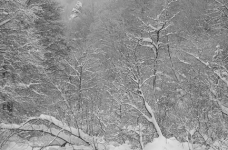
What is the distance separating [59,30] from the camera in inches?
685

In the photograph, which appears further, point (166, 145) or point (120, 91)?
point (120, 91)

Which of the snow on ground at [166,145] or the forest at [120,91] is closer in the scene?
the snow on ground at [166,145]

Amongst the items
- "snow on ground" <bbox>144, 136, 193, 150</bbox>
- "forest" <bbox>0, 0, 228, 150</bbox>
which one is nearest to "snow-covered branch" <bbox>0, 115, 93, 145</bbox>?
"forest" <bbox>0, 0, 228, 150</bbox>

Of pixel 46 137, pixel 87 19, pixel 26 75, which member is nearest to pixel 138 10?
pixel 87 19

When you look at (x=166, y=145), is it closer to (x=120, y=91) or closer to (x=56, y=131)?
(x=56, y=131)

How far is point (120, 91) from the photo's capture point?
235 inches

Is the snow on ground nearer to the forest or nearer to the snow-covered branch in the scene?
the forest

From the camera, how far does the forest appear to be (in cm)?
454

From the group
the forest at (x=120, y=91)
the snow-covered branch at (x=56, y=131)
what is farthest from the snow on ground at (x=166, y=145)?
the snow-covered branch at (x=56, y=131)

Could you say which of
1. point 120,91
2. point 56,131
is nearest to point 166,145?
point 56,131

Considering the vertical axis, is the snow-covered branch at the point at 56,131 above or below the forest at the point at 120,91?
below

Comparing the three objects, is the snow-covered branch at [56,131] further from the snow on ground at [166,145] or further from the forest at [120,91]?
the snow on ground at [166,145]

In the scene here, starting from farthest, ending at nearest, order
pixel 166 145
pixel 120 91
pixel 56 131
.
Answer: pixel 120 91
pixel 56 131
pixel 166 145

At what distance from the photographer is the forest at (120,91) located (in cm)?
454
